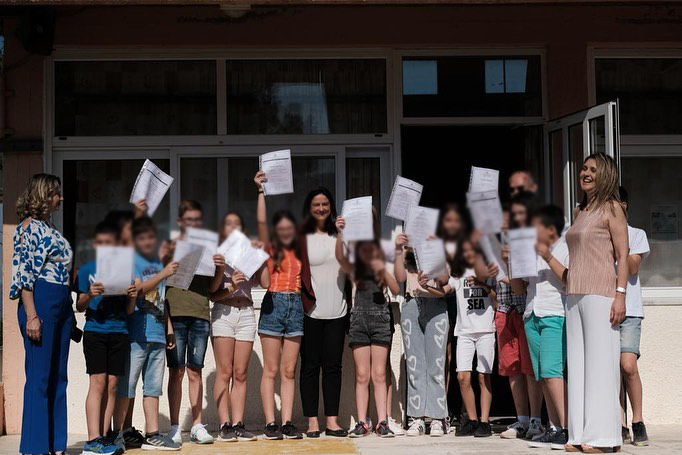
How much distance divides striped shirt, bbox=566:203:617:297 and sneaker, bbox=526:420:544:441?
4.13 feet

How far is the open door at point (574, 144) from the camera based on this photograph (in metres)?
7.01

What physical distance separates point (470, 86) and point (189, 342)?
304 cm

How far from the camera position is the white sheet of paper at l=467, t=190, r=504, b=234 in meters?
3.38

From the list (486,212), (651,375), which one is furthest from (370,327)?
(486,212)

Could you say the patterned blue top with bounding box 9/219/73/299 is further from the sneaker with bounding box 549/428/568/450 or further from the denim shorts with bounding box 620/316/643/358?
the denim shorts with bounding box 620/316/643/358

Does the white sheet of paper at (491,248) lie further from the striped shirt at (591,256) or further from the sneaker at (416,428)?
the sneaker at (416,428)

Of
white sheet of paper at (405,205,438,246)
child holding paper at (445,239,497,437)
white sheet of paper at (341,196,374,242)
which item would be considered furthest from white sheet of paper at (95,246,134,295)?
child holding paper at (445,239,497,437)

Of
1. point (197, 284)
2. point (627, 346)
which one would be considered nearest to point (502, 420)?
point (627, 346)

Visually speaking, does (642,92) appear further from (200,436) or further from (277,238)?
(277,238)

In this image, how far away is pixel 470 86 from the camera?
8.05m

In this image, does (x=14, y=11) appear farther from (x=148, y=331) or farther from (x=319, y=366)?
(x=319, y=366)

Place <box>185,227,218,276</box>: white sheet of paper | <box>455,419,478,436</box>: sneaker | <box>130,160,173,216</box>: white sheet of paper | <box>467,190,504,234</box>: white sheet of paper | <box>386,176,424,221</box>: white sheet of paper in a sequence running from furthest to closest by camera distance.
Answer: <box>455,419,478,436</box>: sneaker, <box>386,176,424,221</box>: white sheet of paper, <box>130,160,173,216</box>: white sheet of paper, <box>185,227,218,276</box>: white sheet of paper, <box>467,190,504,234</box>: white sheet of paper

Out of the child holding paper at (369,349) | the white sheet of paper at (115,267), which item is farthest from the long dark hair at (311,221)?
the child holding paper at (369,349)

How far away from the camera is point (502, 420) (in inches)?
309
